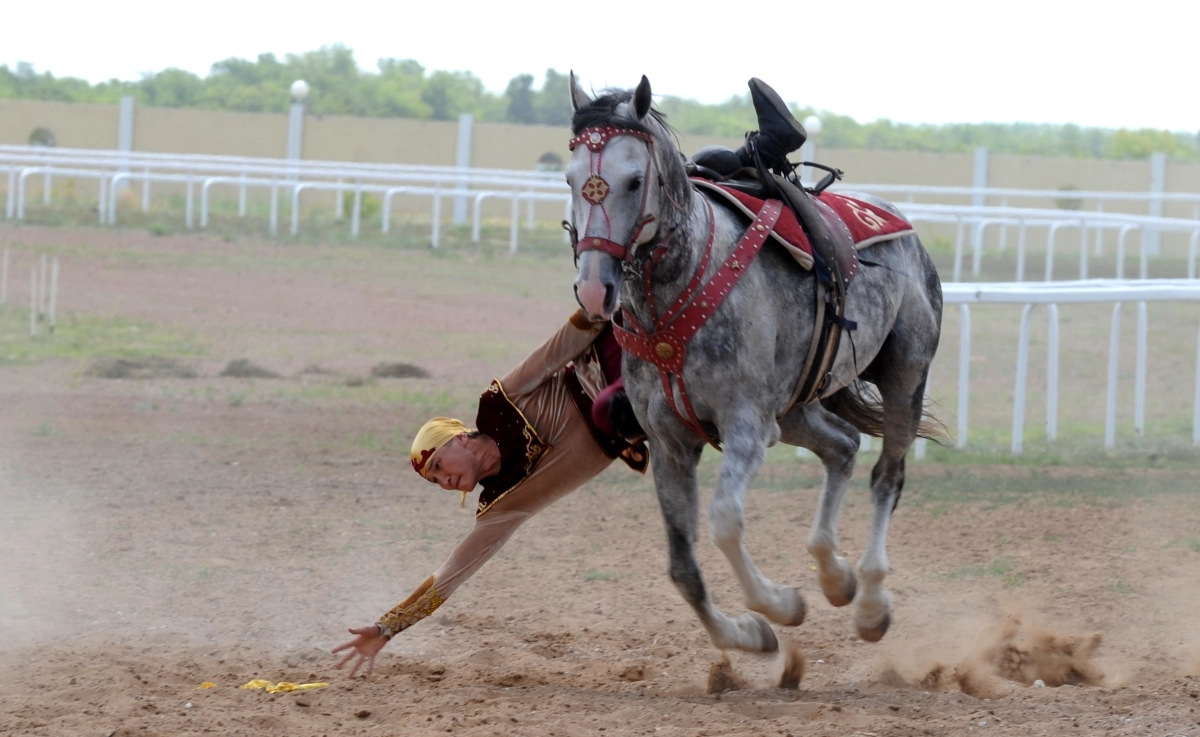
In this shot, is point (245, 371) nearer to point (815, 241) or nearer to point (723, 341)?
point (815, 241)

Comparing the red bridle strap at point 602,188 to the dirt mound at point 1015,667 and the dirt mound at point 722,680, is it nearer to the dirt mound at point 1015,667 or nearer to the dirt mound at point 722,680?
the dirt mound at point 722,680

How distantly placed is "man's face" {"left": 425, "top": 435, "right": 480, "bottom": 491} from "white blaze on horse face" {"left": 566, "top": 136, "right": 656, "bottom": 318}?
117 cm

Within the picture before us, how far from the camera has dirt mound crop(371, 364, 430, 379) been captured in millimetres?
11656

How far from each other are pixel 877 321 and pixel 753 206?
77 cm

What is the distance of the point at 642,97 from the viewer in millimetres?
4156

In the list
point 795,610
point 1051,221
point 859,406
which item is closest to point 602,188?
point 795,610

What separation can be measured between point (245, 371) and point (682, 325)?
782 centimetres

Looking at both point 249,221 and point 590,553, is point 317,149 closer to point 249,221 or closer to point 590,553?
point 249,221

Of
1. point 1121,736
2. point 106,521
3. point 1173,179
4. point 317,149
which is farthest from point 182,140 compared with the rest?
point 1121,736

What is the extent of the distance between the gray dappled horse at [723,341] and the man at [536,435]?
0.94 feet

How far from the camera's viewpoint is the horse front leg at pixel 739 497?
437 centimetres

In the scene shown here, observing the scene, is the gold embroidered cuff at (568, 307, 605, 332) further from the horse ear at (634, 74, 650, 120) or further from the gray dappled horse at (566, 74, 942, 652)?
the horse ear at (634, 74, 650, 120)

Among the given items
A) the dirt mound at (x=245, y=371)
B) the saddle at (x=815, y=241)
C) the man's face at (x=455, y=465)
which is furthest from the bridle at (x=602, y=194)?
the dirt mound at (x=245, y=371)

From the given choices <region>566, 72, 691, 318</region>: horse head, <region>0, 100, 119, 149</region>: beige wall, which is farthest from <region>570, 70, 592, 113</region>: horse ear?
<region>0, 100, 119, 149</region>: beige wall
